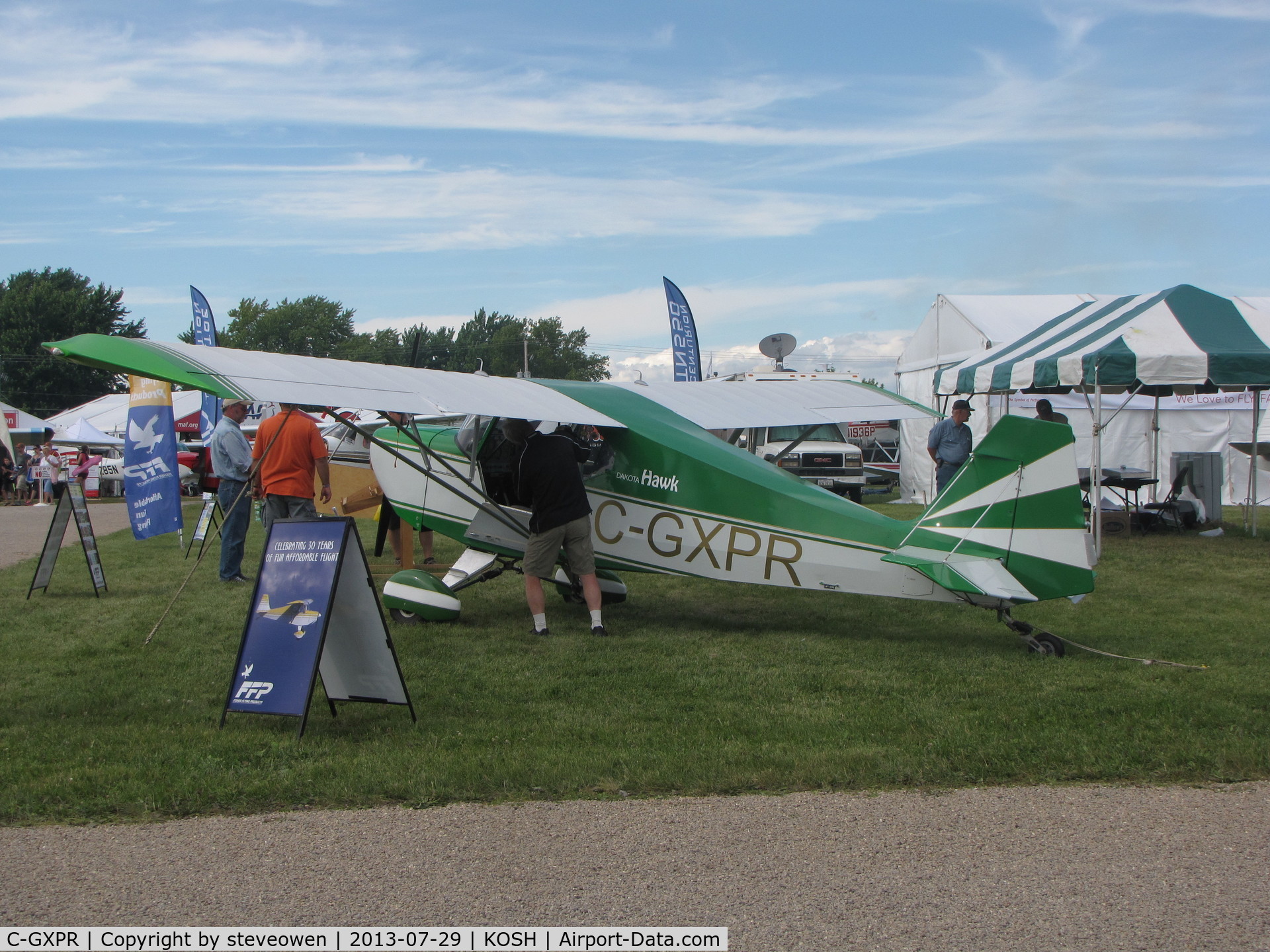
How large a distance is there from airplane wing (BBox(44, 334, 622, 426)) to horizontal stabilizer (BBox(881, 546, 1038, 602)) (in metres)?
2.58

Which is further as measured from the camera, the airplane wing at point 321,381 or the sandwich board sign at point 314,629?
the airplane wing at point 321,381

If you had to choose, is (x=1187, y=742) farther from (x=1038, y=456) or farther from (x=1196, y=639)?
(x=1196, y=639)

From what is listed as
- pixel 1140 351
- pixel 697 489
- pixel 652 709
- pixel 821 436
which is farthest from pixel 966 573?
pixel 821 436

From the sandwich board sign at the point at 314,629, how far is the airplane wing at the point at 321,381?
914 millimetres

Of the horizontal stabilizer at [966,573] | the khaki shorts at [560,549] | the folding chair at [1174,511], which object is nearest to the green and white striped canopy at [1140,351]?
the folding chair at [1174,511]

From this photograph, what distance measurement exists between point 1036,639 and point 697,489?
8.48 feet

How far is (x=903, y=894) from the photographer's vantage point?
3217 millimetres

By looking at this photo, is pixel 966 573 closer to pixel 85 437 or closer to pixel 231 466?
pixel 231 466

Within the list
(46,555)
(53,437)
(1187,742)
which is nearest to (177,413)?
(53,437)

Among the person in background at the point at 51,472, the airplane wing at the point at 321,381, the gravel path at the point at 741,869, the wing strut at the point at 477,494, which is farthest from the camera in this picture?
the person in background at the point at 51,472

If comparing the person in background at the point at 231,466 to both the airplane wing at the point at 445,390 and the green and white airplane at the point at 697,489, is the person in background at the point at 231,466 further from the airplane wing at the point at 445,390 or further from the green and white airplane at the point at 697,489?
the airplane wing at the point at 445,390

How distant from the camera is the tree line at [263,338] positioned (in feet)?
209

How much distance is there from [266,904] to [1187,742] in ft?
13.2

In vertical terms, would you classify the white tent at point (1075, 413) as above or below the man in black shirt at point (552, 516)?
above
